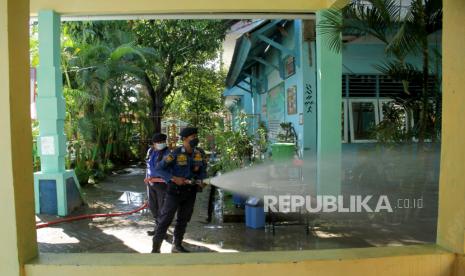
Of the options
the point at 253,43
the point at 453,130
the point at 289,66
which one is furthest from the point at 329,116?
A: the point at 253,43

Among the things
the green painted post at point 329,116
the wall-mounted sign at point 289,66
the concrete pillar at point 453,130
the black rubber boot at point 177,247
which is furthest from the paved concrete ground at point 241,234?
the wall-mounted sign at point 289,66

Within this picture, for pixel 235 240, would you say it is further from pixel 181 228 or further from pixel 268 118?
pixel 268 118

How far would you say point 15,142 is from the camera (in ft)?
7.82

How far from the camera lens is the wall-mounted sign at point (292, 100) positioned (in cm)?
1009

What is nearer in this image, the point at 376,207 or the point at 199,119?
the point at 376,207

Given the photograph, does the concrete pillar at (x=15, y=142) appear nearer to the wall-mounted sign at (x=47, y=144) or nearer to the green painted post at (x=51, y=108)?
the green painted post at (x=51, y=108)

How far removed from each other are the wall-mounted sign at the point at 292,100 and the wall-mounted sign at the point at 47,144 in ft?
17.2

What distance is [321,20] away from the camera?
6.75 meters

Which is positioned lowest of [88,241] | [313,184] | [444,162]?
[88,241]

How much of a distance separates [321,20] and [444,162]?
4.64 m

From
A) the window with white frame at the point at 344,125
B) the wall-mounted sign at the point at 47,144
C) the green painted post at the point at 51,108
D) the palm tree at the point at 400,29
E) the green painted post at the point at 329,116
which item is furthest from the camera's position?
the window with white frame at the point at 344,125

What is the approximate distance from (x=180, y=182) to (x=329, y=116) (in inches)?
115

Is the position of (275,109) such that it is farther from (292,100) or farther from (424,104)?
(424,104)

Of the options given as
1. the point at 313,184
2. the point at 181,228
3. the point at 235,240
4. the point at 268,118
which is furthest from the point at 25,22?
the point at 268,118
